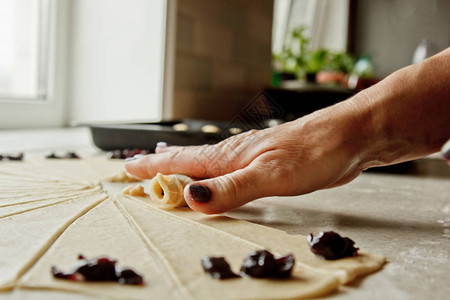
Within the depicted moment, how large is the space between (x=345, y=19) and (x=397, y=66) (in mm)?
806

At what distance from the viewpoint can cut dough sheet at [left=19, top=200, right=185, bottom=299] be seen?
19.8 inches

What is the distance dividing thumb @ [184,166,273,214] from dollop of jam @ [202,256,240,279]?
253 millimetres

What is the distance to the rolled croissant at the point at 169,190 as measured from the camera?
889 millimetres

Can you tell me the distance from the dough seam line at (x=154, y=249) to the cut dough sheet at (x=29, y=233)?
7 centimetres

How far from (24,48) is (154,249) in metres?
2.21

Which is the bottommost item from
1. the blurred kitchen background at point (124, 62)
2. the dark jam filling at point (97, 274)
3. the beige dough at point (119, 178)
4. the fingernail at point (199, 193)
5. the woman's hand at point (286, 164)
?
the beige dough at point (119, 178)

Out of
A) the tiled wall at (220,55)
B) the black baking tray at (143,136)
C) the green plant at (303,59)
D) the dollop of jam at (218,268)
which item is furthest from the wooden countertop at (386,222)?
the green plant at (303,59)

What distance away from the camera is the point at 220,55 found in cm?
315

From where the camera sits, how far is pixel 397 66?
5.08 m

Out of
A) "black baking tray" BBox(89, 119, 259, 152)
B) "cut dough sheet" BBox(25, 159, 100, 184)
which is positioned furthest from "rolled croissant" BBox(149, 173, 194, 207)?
"black baking tray" BBox(89, 119, 259, 152)

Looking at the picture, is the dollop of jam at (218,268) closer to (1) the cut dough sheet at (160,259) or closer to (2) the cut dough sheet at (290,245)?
(1) the cut dough sheet at (160,259)

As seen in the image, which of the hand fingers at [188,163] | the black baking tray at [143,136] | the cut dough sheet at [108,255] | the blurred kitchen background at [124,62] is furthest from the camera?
the blurred kitchen background at [124,62]

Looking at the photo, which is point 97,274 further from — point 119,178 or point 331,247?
point 119,178

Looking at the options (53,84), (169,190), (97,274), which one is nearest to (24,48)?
(53,84)
